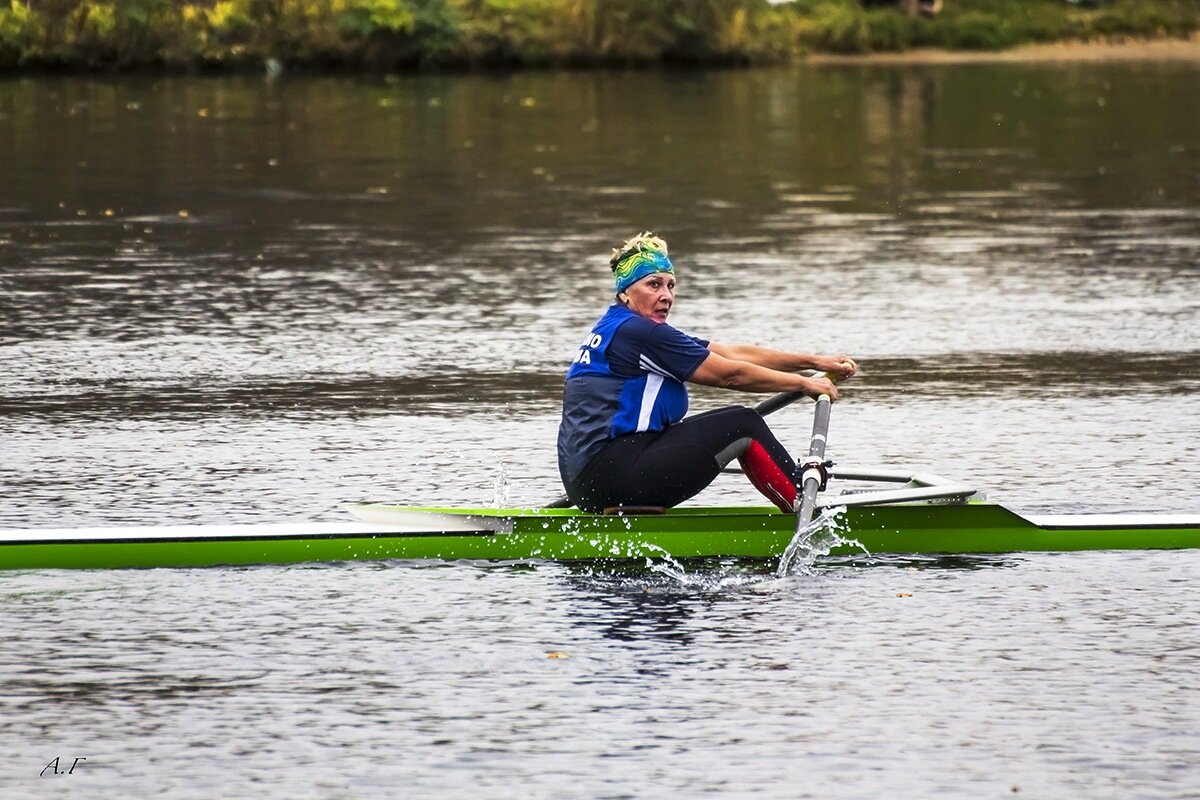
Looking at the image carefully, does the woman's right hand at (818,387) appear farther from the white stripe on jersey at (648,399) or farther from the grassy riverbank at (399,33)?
the grassy riverbank at (399,33)

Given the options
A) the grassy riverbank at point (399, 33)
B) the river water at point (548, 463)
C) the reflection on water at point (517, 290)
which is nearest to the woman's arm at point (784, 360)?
the river water at point (548, 463)

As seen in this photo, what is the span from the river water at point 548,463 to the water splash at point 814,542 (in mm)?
78

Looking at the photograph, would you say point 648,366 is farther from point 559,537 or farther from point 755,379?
point 559,537

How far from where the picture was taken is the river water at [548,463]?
21.8 ft

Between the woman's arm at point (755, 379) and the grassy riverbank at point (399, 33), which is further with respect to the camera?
the grassy riverbank at point (399, 33)

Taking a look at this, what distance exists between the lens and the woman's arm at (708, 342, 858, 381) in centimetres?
895

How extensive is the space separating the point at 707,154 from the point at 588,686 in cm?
2186

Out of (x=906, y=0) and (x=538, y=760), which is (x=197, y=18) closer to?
(x=906, y=0)

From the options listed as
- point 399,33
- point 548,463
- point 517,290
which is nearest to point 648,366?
point 548,463

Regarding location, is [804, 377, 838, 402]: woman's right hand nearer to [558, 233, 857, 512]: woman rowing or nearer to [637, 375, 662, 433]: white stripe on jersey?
[558, 233, 857, 512]: woman rowing

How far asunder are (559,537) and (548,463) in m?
2.05

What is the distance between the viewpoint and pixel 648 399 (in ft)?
28.9

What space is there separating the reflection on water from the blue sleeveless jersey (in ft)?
4.40

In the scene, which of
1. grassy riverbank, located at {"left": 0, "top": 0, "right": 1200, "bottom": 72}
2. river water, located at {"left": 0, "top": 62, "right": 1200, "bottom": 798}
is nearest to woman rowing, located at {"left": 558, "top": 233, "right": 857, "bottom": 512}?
river water, located at {"left": 0, "top": 62, "right": 1200, "bottom": 798}
